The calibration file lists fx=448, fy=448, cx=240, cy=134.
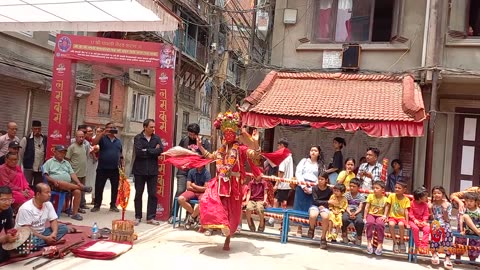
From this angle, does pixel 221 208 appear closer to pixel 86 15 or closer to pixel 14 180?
pixel 86 15

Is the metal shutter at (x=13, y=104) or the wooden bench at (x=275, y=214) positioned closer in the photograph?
the wooden bench at (x=275, y=214)

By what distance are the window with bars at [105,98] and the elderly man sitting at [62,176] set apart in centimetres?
1174

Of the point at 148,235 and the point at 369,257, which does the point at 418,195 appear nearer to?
the point at 369,257

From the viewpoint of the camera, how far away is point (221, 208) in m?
6.29

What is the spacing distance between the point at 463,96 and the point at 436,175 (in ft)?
6.20

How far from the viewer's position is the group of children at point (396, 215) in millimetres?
6730

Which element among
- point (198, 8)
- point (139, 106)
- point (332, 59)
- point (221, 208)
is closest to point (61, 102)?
point (221, 208)

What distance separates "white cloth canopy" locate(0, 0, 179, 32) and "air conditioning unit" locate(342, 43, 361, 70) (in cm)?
578

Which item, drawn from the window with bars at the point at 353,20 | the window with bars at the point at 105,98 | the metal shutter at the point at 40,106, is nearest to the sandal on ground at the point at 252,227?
the window with bars at the point at 353,20

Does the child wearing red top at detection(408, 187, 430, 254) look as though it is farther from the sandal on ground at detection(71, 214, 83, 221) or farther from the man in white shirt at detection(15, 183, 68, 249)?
the sandal on ground at detection(71, 214, 83, 221)

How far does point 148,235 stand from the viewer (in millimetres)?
7168

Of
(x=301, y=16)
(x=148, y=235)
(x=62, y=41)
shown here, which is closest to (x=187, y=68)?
(x=301, y=16)

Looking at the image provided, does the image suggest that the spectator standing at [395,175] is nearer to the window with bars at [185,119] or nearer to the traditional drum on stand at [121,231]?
the traditional drum on stand at [121,231]

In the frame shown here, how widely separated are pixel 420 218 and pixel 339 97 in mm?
3299
